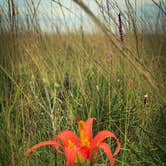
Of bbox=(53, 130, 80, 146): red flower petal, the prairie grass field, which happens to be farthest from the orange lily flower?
the prairie grass field

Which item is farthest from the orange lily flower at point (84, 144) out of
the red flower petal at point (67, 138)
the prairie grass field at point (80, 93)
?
the prairie grass field at point (80, 93)

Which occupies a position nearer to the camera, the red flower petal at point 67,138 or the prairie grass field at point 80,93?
the red flower petal at point 67,138

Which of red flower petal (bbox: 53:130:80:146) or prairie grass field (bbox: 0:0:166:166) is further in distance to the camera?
prairie grass field (bbox: 0:0:166:166)

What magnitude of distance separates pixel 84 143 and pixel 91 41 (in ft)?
7.64

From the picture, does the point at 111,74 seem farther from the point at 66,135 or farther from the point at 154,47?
the point at 66,135

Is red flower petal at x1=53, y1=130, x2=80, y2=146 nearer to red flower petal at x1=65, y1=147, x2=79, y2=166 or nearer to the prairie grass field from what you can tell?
red flower petal at x1=65, y1=147, x2=79, y2=166

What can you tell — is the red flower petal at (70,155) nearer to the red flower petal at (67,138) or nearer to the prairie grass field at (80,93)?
the red flower petal at (67,138)

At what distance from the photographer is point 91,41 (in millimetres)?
3162

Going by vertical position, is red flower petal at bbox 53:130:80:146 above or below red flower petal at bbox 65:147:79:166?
above

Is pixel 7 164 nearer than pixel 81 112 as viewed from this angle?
Yes

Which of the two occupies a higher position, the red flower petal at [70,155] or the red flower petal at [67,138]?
the red flower petal at [67,138]

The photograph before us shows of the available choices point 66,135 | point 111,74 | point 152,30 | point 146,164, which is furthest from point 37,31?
point 66,135

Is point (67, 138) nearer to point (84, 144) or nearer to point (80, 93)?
point (84, 144)

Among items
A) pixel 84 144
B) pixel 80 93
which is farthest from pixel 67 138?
pixel 80 93
